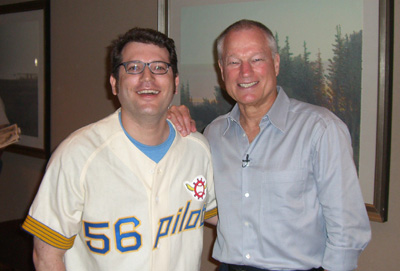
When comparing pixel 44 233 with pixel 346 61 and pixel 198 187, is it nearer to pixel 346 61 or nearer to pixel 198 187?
pixel 198 187

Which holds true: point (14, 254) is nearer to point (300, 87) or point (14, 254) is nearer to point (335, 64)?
point (300, 87)

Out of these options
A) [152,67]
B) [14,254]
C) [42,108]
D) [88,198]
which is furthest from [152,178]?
[42,108]

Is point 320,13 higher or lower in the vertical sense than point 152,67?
higher

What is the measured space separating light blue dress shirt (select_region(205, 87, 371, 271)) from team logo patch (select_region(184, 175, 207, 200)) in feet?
0.23

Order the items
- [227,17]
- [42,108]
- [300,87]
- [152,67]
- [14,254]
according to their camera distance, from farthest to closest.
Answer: [42,108] < [14,254] < [227,17] < [300,87] < [152,67]

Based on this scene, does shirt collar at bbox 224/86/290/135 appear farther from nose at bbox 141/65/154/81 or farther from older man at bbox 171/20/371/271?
nose at bbox 141/65/154/81

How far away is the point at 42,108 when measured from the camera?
3.27 meters

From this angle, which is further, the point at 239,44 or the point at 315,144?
the point at 239,44

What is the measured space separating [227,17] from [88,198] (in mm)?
1326

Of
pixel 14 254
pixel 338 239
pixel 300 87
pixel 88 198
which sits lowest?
pixel 14 254

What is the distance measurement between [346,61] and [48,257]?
1534 mm

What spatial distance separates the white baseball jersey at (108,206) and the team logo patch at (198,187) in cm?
6

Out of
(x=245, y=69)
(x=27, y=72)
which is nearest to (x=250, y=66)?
(x=245, y=69)

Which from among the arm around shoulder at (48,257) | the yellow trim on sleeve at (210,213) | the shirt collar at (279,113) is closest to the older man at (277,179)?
the shirt collar at (279,113)
